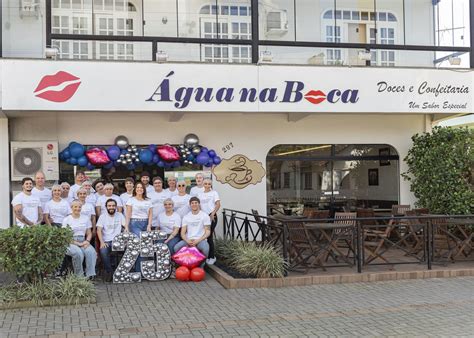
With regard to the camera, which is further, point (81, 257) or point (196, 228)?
point (196, 228)

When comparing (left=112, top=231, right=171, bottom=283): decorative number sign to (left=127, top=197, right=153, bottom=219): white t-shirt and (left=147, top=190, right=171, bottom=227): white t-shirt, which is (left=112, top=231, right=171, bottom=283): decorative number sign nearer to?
(left=127, top=197, right=153, bottom=219): white t-shirt

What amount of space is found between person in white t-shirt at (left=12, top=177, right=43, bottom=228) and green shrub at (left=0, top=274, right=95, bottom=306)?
1.58 m

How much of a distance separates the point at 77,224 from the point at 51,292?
1475 millimetres

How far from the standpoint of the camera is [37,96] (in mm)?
10281

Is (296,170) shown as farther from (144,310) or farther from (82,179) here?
(144,310)

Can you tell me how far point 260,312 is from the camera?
7.01 meters

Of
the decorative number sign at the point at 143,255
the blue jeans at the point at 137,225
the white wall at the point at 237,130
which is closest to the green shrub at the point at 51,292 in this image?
the decorative number sign at the point at 143,255

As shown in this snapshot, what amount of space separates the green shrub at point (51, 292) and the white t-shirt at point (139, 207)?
1.87 metres

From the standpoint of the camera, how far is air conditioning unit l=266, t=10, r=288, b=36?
42.7ft

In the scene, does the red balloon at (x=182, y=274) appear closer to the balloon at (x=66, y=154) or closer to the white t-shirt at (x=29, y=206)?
the white t-shirt at (x=29, y=206)

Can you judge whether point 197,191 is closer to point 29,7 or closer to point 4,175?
point 4,175

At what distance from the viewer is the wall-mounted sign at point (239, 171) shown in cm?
1294

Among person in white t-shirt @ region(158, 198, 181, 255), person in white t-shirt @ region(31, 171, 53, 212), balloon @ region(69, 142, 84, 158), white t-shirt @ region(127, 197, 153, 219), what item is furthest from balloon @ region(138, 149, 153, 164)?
person in white t-shirt @ region(31, 171, 53, 212)

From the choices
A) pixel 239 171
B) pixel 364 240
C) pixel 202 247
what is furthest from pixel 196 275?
pixel 239 171
